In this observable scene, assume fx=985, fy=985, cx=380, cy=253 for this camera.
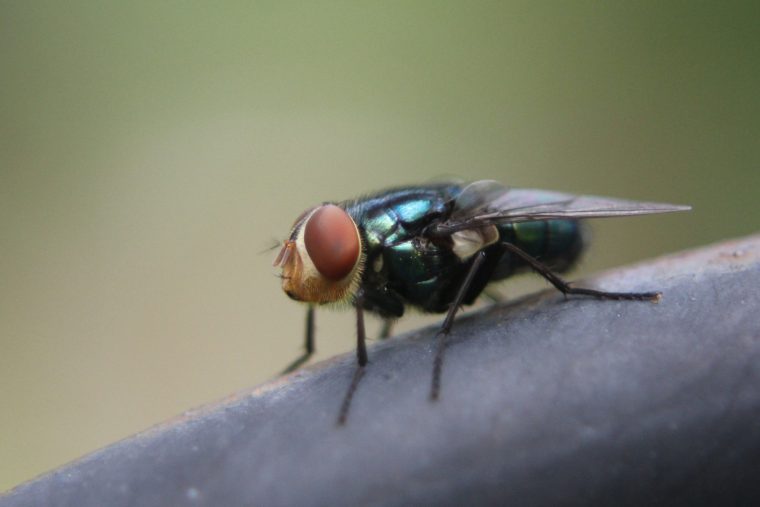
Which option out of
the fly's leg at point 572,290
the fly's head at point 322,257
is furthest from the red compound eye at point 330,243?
the fly's leg at point 572,290

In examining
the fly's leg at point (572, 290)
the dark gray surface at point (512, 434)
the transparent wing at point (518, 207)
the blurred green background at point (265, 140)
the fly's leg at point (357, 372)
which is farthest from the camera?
the blurred green background at point (265, 140)

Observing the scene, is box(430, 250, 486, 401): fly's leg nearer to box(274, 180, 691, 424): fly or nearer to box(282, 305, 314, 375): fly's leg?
box(274, 180, 691, 424): fly

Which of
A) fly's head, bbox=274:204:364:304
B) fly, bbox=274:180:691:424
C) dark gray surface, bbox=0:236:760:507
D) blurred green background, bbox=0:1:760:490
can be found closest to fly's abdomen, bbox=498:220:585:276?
fly, bbox=274:180:691:424

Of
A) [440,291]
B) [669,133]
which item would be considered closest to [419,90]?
[669,133]

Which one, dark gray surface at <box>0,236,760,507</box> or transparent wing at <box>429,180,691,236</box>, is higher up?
dark gray surface at <box>0,236,760,507</box>

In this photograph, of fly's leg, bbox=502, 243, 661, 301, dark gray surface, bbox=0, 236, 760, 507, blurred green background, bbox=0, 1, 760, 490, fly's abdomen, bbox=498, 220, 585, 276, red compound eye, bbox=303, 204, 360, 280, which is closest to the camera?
dark gray surface, bbox=0, 236, 760, 507

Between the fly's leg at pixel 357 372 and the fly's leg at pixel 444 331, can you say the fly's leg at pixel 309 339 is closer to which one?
the fly's leg at pixel 444 331

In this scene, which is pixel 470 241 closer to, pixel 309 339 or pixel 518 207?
pixel 518 207

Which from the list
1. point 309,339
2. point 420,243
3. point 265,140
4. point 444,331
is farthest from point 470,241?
point 265,140
